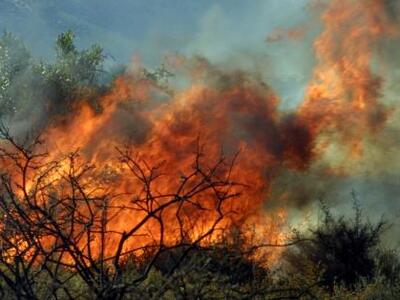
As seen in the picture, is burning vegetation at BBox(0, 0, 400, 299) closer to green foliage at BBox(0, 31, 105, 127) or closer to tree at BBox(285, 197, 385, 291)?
green foliage at BBox(0, 31, 105, 127)

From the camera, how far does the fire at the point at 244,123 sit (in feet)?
80.1

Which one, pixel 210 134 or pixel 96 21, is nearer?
pixel 210 134

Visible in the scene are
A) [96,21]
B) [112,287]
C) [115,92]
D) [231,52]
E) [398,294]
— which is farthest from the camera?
[96,21]

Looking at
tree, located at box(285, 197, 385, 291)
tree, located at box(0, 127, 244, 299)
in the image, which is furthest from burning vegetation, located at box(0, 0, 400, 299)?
tree, located at box(0, 127, 244, 299)

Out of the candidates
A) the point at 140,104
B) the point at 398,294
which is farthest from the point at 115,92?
the point at 398,294

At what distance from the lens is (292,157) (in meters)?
27.1

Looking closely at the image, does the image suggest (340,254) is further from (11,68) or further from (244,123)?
(11,68)

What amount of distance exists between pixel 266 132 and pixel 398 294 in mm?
15344

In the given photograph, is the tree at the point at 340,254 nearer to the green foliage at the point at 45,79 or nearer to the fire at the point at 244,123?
the fire at the point at 244,123

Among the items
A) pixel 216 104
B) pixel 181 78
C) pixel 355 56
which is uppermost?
pixel 181 78

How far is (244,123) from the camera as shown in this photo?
26609 millimetres

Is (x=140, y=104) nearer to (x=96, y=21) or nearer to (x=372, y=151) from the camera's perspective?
(x=372, y=151)

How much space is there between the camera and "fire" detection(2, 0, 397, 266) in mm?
24405

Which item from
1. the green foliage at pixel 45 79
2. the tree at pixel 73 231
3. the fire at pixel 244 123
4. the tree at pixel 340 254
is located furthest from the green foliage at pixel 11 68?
the tree at pixel 73 231
